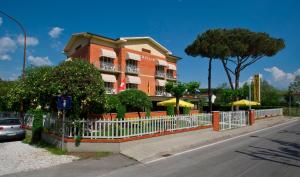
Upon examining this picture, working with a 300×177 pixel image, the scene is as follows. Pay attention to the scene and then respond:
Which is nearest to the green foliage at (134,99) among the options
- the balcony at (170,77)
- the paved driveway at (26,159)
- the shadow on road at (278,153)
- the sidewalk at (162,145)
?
the sidewalk at (162,145)

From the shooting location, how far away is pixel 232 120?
22.3m

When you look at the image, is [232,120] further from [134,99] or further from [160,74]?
[160,74]

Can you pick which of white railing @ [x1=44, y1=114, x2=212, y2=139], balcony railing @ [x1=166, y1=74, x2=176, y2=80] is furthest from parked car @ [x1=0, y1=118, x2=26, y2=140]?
balcony railing @ [x1=166, y1=74, x2=176, y2=80]

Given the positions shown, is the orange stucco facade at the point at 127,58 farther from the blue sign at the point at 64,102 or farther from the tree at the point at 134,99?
the blue sign at the point at 64,102

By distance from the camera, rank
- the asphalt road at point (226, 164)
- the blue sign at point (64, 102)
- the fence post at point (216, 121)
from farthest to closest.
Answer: the fence post at point (216, 121)
the blue sign at point (64, 102)
the asphalt road at point (226, 164)

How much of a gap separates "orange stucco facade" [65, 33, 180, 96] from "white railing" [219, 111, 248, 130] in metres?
19.2

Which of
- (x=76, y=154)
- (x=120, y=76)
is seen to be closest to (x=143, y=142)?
(x=76, y=154)

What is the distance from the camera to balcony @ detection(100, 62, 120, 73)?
3725cm

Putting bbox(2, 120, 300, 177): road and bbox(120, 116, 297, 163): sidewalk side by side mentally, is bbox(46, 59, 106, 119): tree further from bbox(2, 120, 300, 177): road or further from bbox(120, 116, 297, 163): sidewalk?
bbox(2, 120, 300, 177): road

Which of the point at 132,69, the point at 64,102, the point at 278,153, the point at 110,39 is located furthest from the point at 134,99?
the point at 132,69

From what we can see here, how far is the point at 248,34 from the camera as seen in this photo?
124 ft

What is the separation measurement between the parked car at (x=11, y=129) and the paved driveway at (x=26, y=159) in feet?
7.79

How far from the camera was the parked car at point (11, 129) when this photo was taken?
48.5ft

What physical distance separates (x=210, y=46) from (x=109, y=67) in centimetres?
1465
